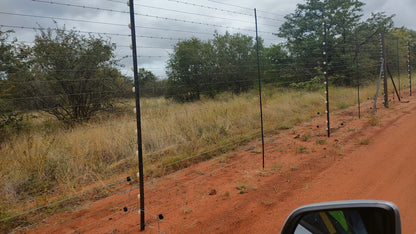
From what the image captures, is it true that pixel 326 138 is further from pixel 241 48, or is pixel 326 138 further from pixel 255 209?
pixel 241 48

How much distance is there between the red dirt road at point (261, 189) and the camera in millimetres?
3607

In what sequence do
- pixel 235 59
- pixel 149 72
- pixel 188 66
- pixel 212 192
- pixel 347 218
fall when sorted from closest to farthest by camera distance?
pixel 347 218 < pixel 212 192 < pixel 149 72 < pixel 188 66 < pixel 235 59

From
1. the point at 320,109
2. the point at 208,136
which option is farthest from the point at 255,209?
the point at 320,109

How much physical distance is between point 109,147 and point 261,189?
3917mm

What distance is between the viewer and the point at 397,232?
104 cm

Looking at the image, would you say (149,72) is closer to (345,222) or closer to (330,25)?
(345,222)

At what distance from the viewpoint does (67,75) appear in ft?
29.9

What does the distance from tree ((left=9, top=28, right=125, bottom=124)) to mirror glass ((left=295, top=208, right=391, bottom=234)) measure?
25.6ft

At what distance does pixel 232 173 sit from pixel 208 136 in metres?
2.47

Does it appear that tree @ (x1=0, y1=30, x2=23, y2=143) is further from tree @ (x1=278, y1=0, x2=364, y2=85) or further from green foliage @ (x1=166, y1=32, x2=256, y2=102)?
tree @ (x1=278, y1=0, x2=364, y2=85)

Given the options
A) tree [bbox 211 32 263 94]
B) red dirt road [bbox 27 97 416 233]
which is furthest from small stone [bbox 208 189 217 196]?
tree [bbox 211 32 263 94]

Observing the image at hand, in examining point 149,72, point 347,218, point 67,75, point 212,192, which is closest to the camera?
point 347,218

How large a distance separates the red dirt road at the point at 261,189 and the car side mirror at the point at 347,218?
221cm

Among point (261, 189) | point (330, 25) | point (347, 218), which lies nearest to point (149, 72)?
point (261, 189)
